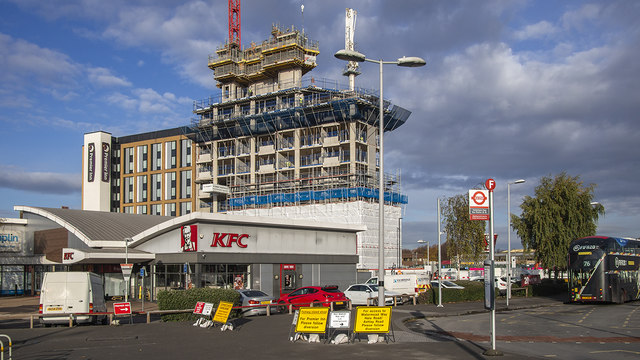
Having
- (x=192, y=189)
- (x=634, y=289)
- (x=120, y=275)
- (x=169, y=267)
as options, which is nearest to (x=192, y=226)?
(x=169, y=267)

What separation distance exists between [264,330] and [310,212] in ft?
179

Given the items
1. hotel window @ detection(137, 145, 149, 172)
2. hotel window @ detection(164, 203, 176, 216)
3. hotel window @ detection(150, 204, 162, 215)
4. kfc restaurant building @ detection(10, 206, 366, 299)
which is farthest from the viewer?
hotel window @ detection(137, 145, 149, 172)

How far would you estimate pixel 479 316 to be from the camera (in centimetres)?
2969

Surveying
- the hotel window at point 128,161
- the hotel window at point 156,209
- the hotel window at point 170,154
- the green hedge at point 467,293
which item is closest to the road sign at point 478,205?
the green hedge at point 467,293

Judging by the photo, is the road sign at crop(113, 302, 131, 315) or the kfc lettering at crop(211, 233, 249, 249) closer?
the road sign at crop(113, 302, 131, 315)

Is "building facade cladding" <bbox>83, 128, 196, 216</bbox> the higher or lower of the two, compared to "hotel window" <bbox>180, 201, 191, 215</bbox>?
higher

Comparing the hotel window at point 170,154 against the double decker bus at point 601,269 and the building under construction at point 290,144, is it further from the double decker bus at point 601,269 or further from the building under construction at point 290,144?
the double decker bus at point 601,269

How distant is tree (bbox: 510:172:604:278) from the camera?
52844 mm

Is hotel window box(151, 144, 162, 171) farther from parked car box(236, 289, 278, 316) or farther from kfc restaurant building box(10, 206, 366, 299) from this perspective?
parked car box(236, 289, 278, 316)

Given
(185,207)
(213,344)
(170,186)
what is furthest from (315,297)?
(170,186)

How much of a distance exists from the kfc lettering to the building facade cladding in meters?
54.2

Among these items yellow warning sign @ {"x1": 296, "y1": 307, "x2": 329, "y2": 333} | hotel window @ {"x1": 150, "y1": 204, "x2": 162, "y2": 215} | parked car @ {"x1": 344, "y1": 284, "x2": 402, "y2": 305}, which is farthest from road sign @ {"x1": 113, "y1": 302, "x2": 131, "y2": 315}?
hotel window @ {"x1": 150, "y1": 204, "x2": 162, "y2": 215}

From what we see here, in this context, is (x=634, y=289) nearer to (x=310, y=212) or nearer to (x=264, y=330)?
(x=264, y=330)

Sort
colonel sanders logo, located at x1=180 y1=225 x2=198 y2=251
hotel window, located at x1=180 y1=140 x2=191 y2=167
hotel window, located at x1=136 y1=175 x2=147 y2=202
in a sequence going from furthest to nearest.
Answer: hotel window, located at x1=136 y1=175 x2=147 y2=202
hotel window, located at x1=180 y1=140 x2=191 y2=167
colonel sanders logo, located at x1=180 y1=225 x2=198 y2=251
